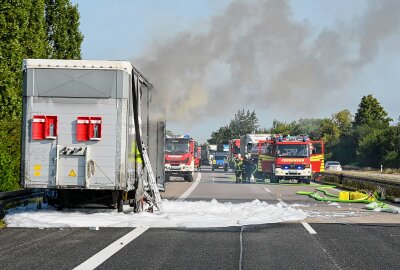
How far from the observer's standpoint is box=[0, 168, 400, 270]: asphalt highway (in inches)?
396

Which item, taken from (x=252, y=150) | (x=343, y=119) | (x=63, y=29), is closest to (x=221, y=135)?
(x=343, y=119)

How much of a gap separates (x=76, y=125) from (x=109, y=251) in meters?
5.25

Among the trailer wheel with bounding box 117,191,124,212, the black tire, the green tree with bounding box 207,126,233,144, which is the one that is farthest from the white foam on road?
the green tree with bounding box 207,126,233,144

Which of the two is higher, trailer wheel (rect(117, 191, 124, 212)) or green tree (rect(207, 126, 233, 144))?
green tree (rect(207, 126, 233, 144))

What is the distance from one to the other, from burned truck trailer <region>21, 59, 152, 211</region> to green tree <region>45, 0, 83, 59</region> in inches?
992

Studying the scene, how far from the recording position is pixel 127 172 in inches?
634

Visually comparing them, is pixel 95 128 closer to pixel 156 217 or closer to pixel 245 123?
pixel 156 217

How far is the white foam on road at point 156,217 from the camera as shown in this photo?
1523 cm

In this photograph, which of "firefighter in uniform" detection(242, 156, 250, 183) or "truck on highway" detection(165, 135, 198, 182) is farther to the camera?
"firefighter in uniform" detection(242, 156, 250, 183)

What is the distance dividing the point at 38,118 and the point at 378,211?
10253 millimetres

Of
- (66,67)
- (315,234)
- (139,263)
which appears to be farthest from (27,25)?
(139,263)

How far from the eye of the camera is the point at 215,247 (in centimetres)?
1184

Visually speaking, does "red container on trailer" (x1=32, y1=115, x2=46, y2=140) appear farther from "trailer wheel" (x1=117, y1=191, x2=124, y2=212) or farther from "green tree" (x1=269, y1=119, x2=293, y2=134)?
"green tree" (x1=269, y1=119, x2=293, y2=134)

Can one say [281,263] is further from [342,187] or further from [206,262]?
[342,187]
